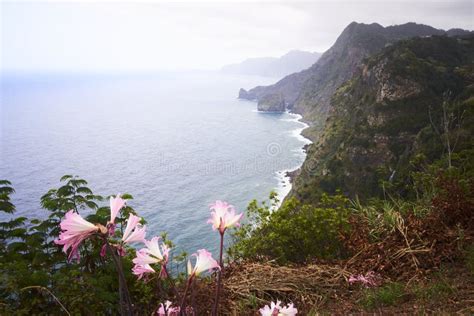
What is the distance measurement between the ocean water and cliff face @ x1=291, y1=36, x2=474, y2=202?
10768 millimetres

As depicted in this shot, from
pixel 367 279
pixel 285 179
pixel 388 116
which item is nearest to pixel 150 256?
pixel 367 279

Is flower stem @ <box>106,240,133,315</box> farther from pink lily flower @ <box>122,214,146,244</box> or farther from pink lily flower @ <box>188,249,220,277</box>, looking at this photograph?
pink lily flower @ <box>188,249,220,277</box>

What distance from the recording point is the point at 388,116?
71.9 metres

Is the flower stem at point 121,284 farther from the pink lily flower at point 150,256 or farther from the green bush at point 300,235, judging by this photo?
the green bush at point 300,235

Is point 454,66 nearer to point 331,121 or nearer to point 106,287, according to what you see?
point 331,121

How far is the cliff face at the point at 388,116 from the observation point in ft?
202

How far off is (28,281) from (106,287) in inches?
41.6

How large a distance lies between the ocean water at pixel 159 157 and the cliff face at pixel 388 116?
10.8 meters

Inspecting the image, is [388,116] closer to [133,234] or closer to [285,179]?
[285,179]

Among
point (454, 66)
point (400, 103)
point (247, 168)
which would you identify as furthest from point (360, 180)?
point (454, 66)

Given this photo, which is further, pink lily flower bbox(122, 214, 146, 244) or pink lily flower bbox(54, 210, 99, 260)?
pink lily flower bbox(122, 214, 146, 244)

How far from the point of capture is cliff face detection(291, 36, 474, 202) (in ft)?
202

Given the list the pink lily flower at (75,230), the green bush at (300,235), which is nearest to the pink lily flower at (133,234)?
the pink lily flower at (75,230)

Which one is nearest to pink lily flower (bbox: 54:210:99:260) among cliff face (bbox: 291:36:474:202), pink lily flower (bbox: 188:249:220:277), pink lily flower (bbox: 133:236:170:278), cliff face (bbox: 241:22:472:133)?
pink lily flower (bbox: 133:236:170:278)
